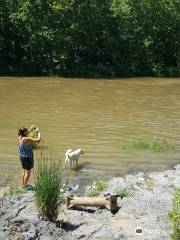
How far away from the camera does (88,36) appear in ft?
178

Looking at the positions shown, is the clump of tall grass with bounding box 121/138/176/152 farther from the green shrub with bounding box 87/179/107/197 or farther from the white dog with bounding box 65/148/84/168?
the green shrub with bounding box 87/179/107/197

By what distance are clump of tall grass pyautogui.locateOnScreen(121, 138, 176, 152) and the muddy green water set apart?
0.40 m

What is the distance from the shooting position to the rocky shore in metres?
9.15

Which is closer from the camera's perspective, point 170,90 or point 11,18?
point 170,90

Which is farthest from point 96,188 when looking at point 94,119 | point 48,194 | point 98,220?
point 94,119

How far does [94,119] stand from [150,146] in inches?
249

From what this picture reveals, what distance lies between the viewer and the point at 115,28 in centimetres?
5516

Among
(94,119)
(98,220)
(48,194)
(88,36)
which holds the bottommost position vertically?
(98,220)

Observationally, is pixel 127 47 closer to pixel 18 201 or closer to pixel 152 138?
pixel 152 138

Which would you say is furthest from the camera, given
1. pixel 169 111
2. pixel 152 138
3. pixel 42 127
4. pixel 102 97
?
pixel 102 97

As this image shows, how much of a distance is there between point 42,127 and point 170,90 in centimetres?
1823

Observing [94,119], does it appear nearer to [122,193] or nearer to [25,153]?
[25,153]

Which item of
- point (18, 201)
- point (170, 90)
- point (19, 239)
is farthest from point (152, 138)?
point (170, 90)

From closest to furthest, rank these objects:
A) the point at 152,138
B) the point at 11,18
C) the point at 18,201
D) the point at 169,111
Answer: the point at 18,201, the point at 152,138, the point at 169,111, the point at 11,18
